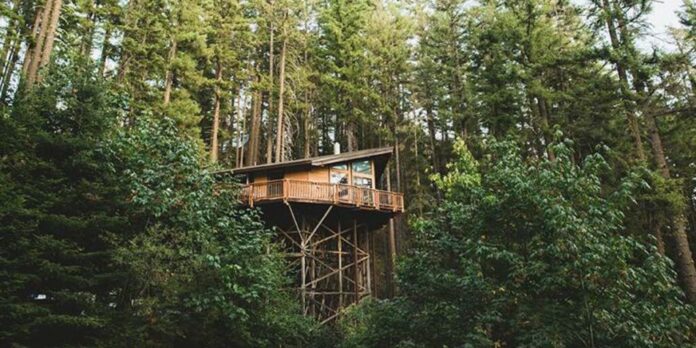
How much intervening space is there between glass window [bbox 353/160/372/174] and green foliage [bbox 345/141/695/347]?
11299 mm

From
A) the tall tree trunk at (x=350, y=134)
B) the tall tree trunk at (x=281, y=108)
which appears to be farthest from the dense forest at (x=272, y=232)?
the tall tree trunk at (x=350, y=134)

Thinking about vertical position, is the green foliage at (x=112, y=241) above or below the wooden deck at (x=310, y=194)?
below

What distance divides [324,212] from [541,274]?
40.8 feet

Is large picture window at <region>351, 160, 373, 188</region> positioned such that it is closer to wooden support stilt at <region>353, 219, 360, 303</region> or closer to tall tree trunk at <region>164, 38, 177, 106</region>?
wooden support stilt at <region>353, 219, 360, 303</region>

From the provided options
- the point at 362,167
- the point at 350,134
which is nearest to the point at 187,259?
the point at 362,167

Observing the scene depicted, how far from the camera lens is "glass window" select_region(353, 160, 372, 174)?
2033cm

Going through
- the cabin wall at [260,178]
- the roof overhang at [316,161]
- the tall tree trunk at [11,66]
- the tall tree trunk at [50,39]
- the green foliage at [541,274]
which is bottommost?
the green foliage at [541,274]

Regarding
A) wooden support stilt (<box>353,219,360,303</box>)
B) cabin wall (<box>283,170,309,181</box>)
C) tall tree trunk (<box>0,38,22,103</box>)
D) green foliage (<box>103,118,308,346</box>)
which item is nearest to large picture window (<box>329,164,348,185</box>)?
cabin wall (<box>283,170,309,181</box>)

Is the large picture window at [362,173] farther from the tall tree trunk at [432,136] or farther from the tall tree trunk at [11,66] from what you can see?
the tall tree trunk at [11,66]

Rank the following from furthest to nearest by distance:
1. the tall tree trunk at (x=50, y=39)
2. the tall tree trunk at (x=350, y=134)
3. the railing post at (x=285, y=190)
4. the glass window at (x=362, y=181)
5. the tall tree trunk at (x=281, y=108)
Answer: the tall tree trunk at (x=350, y=134) → the tall tree trunk at (x=281, y=108) → the glass window at (x=362, y=181) → the railing post at (x=285, y=190) → the tall tree trunk at (x=50, y=39)

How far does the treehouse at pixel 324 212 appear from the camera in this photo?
56.9 ft

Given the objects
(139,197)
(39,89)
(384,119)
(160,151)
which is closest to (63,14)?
(39,89)

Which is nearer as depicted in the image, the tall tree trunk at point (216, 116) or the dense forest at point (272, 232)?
the dense forest at point (272, 232)

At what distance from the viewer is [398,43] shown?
25.6 metres
